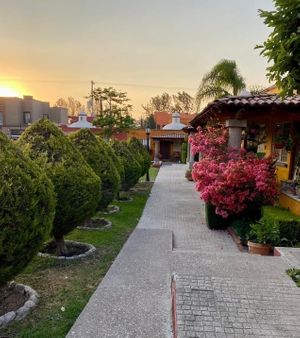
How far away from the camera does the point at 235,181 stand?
24.0 feet

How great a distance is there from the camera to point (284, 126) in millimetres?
8703

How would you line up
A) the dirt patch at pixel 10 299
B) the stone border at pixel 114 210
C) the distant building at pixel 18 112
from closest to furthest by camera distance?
the dirt patch at pixel 10 299, the stone border at pixel 114 210, the distant building at pixel 18 112

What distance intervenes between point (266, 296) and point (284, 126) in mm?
6058

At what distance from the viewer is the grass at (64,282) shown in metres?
3.47

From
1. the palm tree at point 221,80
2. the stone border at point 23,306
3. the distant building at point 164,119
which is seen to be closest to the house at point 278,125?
the stone border at point 23,306

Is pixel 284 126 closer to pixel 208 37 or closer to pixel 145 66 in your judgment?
pixel 208 37

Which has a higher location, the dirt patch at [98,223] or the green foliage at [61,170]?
the green foliage at [61,170]

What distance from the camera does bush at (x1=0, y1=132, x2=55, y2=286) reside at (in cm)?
329

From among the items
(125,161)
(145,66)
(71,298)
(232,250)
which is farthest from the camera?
(145,66)

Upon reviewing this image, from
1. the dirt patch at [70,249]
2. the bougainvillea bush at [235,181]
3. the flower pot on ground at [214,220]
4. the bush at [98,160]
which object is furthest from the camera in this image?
the flower pot on ground at [214,220]

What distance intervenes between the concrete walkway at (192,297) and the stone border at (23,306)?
67 cm

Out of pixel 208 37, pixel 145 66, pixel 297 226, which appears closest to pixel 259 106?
pixel 297 226

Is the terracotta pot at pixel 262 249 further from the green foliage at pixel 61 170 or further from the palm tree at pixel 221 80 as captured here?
the palm tree at pixel 221 80

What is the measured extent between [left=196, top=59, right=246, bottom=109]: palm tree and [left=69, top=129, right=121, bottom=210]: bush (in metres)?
10.2
